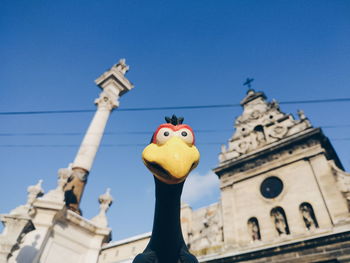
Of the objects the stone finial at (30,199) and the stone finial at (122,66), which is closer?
the stone finial at (30,199)

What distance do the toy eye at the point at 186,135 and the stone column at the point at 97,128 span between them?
8.20 meters

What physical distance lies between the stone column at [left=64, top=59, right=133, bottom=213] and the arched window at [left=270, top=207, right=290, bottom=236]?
8633 millimetres

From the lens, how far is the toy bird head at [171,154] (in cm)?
222

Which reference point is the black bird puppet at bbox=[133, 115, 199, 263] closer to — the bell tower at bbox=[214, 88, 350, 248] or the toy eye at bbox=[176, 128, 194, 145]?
the toy eye at bbox=[176, 128, 194, 145]

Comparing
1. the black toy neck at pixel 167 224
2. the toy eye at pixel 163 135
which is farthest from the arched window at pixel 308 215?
the toy eye at pixel 163 135

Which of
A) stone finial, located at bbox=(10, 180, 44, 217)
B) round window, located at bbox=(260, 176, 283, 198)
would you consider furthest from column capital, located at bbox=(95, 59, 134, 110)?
round window, located at bbox=(260, 176, 283, 198)

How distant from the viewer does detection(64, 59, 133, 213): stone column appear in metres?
10.4

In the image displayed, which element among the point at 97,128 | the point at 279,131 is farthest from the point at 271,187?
the point at 97,128

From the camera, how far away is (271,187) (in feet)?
42.4

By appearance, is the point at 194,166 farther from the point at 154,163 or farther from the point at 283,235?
the point at 283,235

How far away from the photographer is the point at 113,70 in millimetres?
16531

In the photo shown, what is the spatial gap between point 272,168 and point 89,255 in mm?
9468

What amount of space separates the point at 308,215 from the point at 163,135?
10.9m

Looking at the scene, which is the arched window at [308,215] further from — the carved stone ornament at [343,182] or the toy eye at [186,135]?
the toy eye at [186,135]
